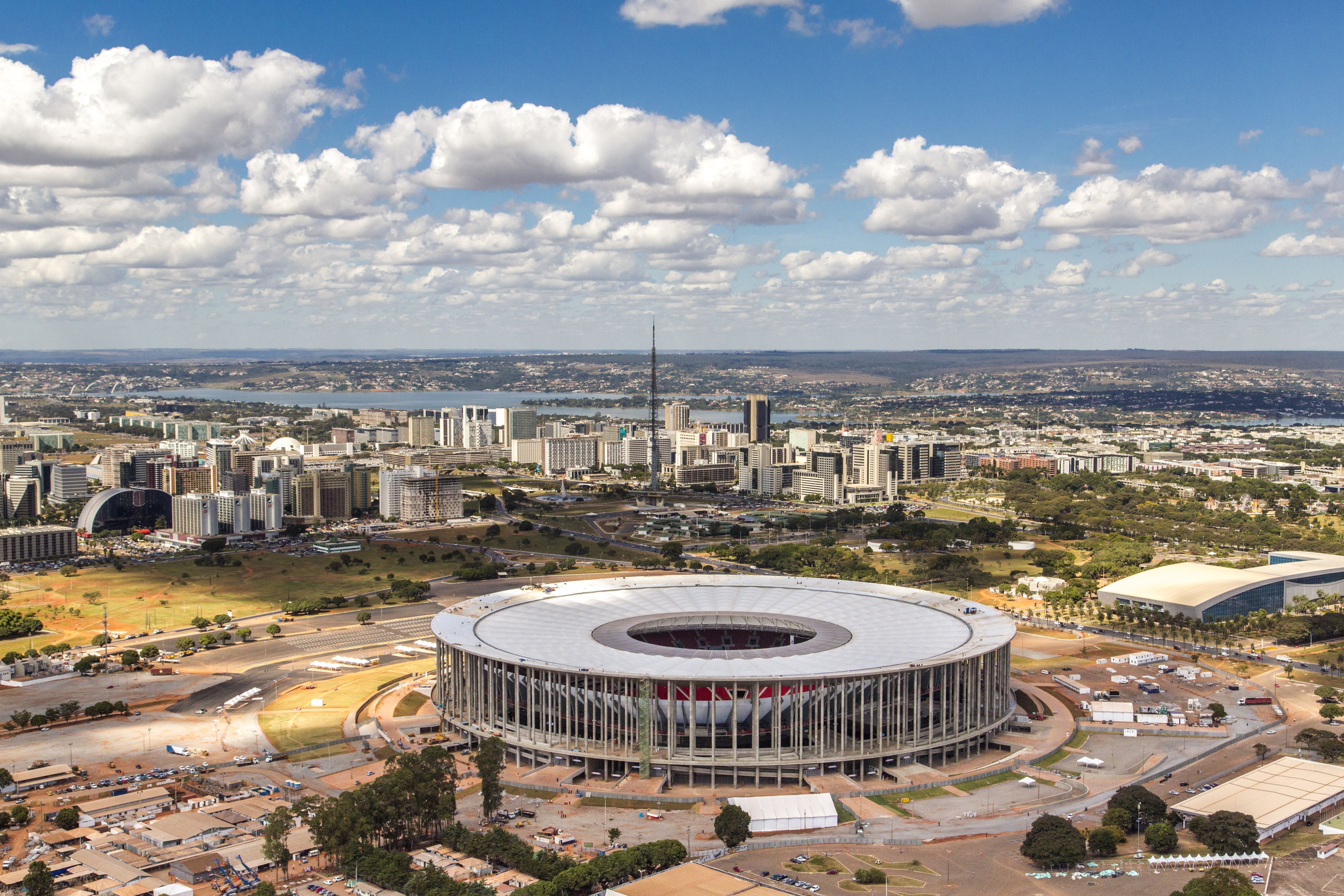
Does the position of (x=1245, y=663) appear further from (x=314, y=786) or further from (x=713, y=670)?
(x=314, y=786)

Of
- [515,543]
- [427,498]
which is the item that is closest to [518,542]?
[515,543]

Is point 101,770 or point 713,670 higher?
point 713,670

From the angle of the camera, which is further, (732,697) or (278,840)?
(732,697)

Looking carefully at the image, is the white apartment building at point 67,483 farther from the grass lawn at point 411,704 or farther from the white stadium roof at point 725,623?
the grass lawn at point 411,704

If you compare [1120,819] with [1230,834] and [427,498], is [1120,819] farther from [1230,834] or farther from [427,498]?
[427,498]

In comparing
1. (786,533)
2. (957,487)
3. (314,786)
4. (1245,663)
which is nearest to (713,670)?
(314,786)
